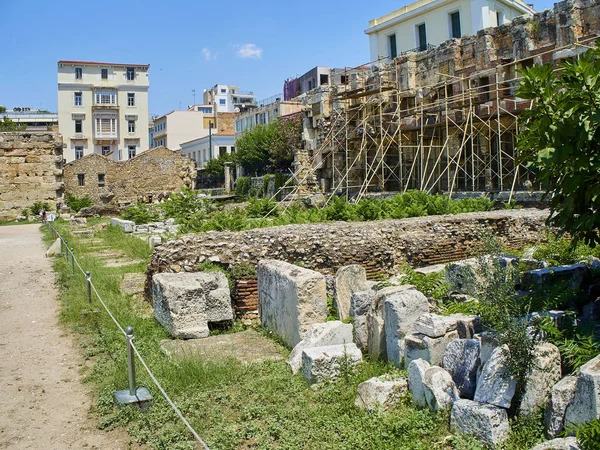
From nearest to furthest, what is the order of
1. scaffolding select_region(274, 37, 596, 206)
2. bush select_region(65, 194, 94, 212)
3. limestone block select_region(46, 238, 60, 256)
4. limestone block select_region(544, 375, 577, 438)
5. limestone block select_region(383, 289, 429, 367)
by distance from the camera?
1. limestone block select_region(544, 375, 577, 438)
2. limestone block select_region(383, 289, 429, 367)
3. limestone block select_region(46, 238, 60, 256)
4. scaffolding select_region(274, 37, 596, 206)
5. bush select_region(65, 194, 94, 212)

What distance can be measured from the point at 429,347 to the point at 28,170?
29.3 m

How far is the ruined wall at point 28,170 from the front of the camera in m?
29.4

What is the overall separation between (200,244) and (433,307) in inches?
171

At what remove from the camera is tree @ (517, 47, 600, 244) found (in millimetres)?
4762

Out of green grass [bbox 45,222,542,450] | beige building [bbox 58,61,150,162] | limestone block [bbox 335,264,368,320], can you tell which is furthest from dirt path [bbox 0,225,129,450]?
beige building [bbox 58,61,150,162]

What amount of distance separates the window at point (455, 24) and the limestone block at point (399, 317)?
3757cm

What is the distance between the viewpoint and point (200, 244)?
380 inches

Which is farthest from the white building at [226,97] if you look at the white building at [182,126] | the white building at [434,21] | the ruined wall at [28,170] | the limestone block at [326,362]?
the limestone block at [326,362]

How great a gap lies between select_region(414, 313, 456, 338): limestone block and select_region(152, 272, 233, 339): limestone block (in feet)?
11.5

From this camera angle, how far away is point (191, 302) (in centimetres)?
799

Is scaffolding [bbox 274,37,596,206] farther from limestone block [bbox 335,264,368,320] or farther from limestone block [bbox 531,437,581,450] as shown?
limestone block [bbox 531,437,581,450]

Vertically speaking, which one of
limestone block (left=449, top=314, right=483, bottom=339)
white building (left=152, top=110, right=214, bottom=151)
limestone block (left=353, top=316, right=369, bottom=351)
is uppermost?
white building (left=152, top=110, right=214, bottom=151)

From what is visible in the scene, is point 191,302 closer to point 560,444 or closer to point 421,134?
point 560,444

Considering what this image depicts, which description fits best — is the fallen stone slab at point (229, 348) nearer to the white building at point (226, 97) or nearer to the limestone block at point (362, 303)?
the limestone block at point (362, 303)
